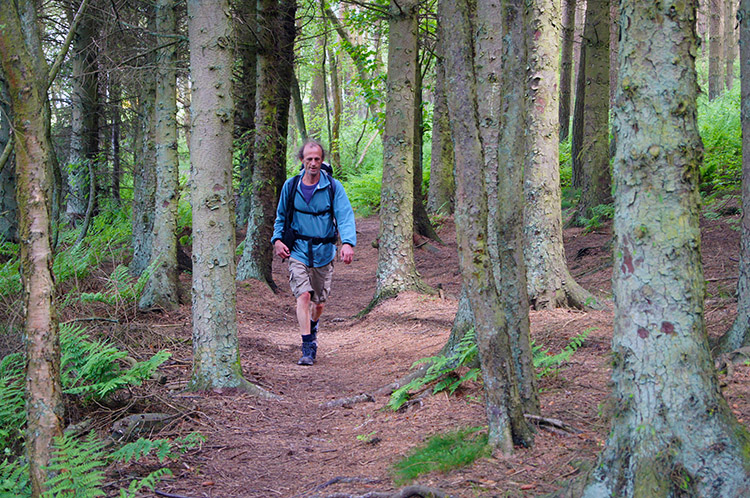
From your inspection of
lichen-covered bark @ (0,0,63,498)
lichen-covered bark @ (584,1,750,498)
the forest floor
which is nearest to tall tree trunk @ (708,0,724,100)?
the forest floor

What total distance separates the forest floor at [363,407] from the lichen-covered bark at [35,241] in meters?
0.75

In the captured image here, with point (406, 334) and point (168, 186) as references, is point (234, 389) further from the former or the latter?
point (168, 186)

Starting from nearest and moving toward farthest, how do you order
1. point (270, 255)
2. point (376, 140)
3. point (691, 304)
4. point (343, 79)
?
point (691, 304), point (270, 255), point (376, 140), point (343, 79)

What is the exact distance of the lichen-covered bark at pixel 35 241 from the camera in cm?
286

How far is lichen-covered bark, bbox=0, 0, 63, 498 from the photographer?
286 centimetres

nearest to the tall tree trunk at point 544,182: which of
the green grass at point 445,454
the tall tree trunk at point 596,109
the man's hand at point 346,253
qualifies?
the man's hand at point 346,253

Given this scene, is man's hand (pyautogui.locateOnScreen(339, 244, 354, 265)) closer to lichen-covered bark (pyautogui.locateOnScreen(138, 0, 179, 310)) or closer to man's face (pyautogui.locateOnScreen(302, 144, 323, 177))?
man's face (pyautogui.locateOnScreen(302, 144, 323, 177))

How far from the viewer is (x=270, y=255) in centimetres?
1088

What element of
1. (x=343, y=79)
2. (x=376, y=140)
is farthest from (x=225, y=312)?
(x=343, y=79)

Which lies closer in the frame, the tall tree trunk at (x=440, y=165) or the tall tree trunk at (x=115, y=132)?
the tall tree trunk at (x=115, y=132)

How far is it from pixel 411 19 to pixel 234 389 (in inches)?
253

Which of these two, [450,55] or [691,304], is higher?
[450,55]

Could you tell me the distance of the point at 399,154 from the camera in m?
8.99

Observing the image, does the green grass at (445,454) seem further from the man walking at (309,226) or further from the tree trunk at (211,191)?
the man walking at (309,226)
